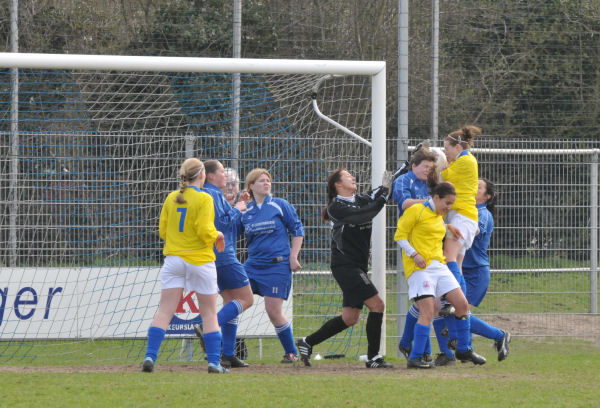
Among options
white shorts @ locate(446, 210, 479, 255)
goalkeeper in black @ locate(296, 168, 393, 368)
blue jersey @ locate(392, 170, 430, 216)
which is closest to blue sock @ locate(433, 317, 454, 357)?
goalkeeper in black @ locate(296, 168, 393, 368)

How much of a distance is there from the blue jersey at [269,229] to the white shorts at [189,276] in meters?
0.83

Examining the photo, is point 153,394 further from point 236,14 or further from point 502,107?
point 502,107

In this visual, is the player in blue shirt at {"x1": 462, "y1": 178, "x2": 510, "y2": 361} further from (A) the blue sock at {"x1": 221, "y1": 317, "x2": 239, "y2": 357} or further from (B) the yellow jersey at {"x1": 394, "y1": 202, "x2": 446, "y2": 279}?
(A) the blue sock at {"x1": 221, "y1": 317, "x2": 239, "y2": 357}

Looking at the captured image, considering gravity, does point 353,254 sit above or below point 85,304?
above

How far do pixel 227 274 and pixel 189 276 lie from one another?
65 cm

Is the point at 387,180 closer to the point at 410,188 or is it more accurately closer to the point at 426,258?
the point at 410,188

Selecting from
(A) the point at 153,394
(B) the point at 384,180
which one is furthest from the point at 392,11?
(A) the point at 153,394

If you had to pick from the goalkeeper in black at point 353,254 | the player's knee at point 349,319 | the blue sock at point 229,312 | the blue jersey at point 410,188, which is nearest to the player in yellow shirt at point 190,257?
the blue sock at point 229,312

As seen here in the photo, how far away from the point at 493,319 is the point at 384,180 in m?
3.39

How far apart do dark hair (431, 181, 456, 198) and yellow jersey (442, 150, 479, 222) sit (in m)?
0.40

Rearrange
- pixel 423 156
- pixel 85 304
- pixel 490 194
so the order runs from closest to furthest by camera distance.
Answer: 1. pixel 423 156
2. pixel 490 194
3. pixel 85 304

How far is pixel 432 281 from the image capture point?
24.3 ft

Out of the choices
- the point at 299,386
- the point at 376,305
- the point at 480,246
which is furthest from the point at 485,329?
the point at 299,386

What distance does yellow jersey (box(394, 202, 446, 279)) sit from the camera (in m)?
7.39
